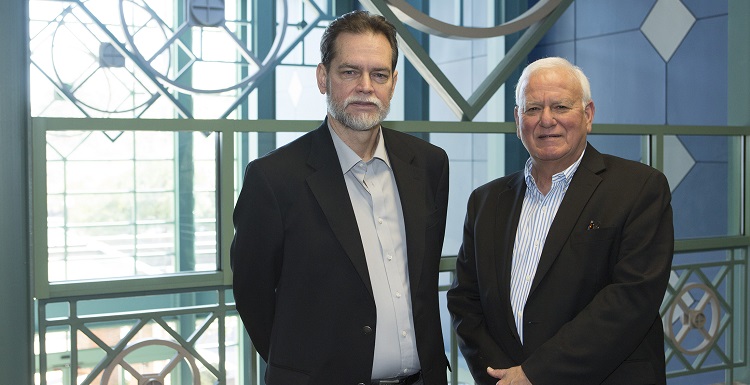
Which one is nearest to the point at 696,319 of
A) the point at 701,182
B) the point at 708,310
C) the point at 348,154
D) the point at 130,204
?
the point at 708,310

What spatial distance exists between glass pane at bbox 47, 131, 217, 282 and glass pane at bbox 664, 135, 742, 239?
202 cm

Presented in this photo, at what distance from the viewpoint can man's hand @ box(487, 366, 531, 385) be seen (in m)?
1.90

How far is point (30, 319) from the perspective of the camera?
2.23 meters

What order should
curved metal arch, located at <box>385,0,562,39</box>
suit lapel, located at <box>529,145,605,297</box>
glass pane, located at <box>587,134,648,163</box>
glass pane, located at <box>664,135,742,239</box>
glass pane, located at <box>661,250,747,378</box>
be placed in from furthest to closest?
glass pane, located at <box>664,135,742,239</box>
glass pane, located at <box>587,134,648,163</box>
glass pane, located at <box>661,250,747,378</box>
curved metal arch, located at <box>385,0,562,39</box>
suit lapel, located at <box>529,145,605,297</box>

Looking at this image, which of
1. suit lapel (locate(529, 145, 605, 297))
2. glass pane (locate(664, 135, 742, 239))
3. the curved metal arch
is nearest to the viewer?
suit lapel (locate(529, 145, 605, 297))

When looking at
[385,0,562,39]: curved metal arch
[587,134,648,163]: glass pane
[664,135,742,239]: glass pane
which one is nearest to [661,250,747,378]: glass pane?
[664,135,742,239]: glass pane

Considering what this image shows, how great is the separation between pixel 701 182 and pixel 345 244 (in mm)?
2427

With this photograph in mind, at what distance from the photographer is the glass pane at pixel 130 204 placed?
231 cm

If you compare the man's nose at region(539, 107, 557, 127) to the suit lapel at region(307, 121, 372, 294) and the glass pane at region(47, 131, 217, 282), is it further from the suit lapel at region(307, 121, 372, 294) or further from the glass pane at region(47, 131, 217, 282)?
the glass pane at region(47, 131, 217, 282)

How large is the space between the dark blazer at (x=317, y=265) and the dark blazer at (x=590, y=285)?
0.65 ft

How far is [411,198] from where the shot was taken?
74.9 inches

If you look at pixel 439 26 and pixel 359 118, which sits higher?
pixel 439 26

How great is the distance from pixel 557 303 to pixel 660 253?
0.84 feet

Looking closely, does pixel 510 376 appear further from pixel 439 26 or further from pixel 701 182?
pixel 701 182
